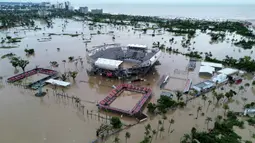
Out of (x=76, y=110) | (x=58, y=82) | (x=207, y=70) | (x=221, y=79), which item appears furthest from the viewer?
(x=207, y=70)

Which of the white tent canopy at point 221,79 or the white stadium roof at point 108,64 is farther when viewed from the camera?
the white stadium roof at point 108,64

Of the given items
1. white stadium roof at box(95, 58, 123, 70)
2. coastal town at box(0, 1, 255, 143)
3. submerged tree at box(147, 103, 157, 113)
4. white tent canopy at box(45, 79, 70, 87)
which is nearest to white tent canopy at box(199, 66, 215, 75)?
coastal town at box(0, 1, 255, 143)

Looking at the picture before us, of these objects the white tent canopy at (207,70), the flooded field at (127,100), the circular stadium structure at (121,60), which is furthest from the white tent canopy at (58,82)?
the white tent canopy at (207,70)

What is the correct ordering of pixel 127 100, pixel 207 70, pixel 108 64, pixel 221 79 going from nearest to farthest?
pixel 127 100
pixel 221 79
pixel 108 64
pixel 207 70

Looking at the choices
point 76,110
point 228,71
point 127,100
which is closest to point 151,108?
point 127,100

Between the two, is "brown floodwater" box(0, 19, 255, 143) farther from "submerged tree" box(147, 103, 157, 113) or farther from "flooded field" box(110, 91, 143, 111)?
"submerged tree" box(147, 103, 157, 113)

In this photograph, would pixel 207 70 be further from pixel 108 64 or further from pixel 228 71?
pixel 108 64

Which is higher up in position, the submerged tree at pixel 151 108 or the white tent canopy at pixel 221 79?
the white tent canopy at pixel 221 79

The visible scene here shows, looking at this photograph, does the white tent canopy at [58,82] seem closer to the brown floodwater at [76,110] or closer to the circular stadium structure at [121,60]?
the brown floodwater at [76,110]

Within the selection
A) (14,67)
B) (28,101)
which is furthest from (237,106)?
(14,67)
